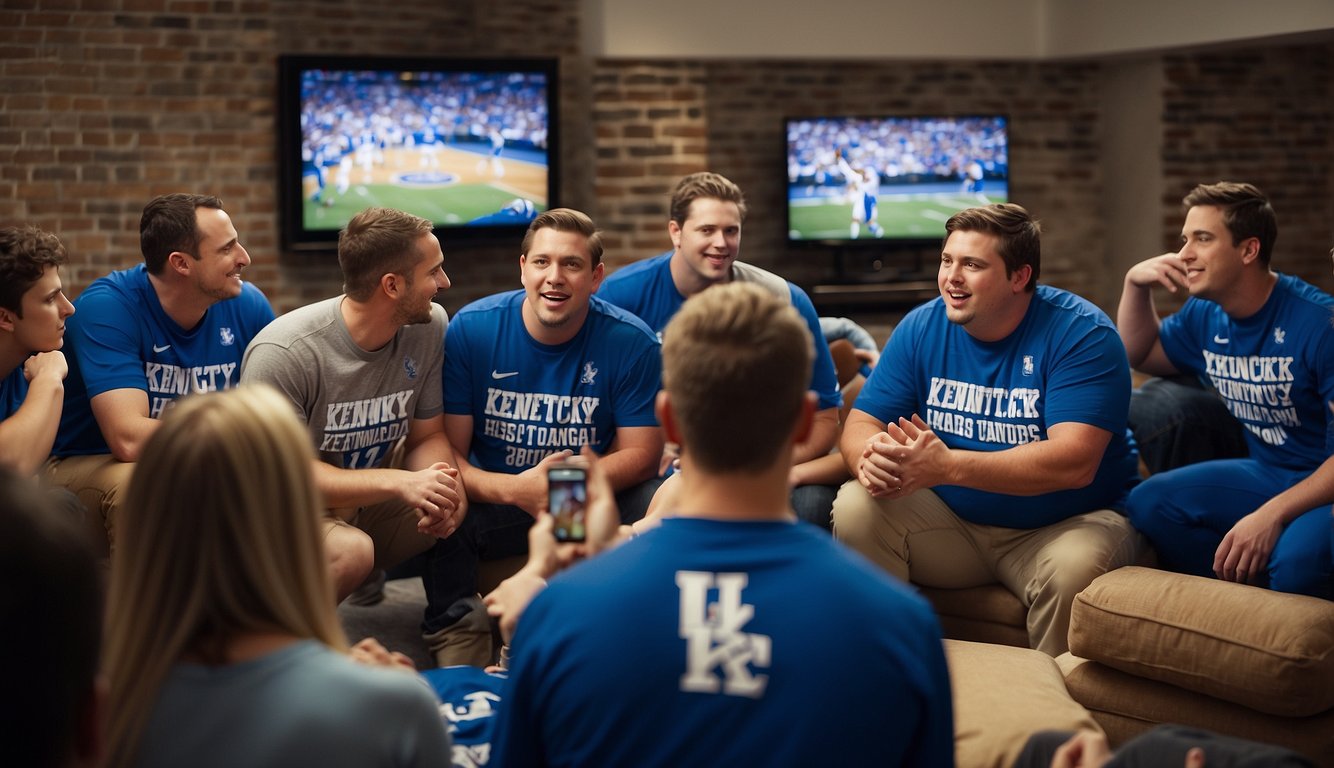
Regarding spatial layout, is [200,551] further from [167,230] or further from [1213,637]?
[167,230]

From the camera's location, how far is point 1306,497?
306cm

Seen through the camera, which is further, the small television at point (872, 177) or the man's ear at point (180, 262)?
the small television at point (872, 177)

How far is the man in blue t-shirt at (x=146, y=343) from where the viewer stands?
3299mm

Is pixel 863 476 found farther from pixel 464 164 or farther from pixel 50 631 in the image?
pixel 464 164

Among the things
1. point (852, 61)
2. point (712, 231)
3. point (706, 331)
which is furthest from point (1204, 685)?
point (852, 61)

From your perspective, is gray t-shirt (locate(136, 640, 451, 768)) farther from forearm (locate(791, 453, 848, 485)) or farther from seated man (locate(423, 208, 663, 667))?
forearm (locate(791, 453, 848, 485))

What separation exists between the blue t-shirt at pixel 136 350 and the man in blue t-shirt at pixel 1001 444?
174cm

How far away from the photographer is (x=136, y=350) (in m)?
3.38

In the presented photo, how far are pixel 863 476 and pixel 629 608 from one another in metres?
1.83

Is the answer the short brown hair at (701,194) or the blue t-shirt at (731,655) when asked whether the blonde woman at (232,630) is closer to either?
the blue t-shirt at (731,655)

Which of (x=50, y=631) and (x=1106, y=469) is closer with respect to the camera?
→ (x=50, y=631)

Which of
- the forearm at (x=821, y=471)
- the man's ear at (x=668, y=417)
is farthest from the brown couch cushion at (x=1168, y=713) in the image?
the man's ear at (x=668, y=417)

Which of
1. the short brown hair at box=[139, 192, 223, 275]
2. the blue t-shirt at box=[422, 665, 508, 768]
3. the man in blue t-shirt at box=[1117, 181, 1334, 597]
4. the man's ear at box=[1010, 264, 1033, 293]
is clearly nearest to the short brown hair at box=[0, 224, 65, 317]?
the short brown hair at box=[139, 192, 223, 275]

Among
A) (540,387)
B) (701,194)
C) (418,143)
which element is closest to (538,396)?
(540,387)
